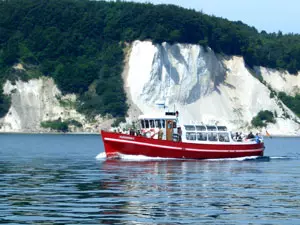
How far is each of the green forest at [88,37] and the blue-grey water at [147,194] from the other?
105069mm

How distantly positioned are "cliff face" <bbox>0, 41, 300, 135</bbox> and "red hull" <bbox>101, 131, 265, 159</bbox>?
291 ft

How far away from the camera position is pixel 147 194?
38.9 meters

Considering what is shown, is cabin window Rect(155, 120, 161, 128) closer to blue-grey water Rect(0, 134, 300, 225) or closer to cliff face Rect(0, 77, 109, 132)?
blue-grey water Rect(0, 134, 300, 225)

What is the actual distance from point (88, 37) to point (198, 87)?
81.8 feet

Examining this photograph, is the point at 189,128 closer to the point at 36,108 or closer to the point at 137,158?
the point at 137,158

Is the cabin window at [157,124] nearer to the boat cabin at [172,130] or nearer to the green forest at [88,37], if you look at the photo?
the boat cabin at [172,130]

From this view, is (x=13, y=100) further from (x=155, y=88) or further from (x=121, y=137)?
(x=121, y=137)

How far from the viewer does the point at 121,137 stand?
218ft

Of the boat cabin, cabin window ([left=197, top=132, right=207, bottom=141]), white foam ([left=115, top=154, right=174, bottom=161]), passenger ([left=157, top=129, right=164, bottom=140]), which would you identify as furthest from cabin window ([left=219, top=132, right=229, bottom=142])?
white foam ([left=115, top=154, right=174, bottom=161])

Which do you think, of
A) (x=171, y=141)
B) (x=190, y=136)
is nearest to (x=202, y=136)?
(x=190, y=136)

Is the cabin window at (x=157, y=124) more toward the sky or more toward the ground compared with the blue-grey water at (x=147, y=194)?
more toward the sky

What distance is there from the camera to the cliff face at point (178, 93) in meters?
161

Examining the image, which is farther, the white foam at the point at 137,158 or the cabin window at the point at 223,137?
the cabin window at the point at 223,137

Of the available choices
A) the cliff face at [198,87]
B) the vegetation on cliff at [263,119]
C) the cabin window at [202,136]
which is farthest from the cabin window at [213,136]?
the vegetation on cliff at [263,119]
